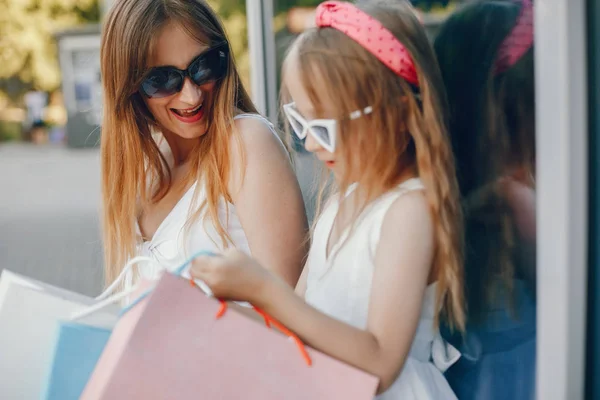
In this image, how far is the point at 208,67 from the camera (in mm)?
1767

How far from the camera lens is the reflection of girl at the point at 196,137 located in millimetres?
1767

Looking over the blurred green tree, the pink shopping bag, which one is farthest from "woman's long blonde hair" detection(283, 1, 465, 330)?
the blurred green tree

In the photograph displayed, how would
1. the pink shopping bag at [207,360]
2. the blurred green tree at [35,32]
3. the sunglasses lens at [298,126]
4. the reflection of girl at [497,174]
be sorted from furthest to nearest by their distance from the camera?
1. the blurred green tree at [35,32]
2. the sunglasses lens at [298,126]
3. the reflection of girl at [497,174]
4. the pink shopping bag at [207,360]

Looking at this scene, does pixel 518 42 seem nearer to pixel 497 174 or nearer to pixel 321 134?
pixel 497 174

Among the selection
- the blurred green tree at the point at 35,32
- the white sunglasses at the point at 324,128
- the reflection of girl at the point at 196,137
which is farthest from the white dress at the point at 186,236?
the blurred green tree at the point at 35,32

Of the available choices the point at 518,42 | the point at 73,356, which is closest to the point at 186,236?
the point at 73,356

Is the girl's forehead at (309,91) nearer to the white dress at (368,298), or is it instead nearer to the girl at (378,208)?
the girl at (378,208)

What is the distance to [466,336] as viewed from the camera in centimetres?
137

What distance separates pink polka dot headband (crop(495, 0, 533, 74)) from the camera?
1.18 m

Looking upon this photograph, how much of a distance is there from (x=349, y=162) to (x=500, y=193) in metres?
0.27

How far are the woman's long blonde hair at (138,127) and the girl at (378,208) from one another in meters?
0.48

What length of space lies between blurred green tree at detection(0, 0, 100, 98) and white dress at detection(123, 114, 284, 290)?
1869 centimetres

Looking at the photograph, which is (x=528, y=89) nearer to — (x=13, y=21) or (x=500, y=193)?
(x=500, y=193)

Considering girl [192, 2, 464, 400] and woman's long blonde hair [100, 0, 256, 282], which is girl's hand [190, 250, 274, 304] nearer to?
girl [192, 2, 464, 400]
